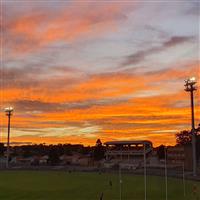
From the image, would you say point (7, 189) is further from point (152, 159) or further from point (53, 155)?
point (53, 155)

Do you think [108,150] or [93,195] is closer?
[93,195]

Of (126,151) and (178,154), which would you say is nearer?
(178,154)

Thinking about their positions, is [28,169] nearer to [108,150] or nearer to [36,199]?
[108,150]

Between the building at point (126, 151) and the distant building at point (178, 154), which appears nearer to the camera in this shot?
the distant building at point (178, 154)

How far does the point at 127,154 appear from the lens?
177m

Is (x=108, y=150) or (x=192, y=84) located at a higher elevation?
(x=192, y=84)

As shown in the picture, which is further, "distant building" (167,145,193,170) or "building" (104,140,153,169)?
"building" (104,140,153,169)

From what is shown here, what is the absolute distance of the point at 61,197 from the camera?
56.3m

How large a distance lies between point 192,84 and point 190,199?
4825 centimetres

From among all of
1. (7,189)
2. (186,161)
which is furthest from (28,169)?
(7,189)

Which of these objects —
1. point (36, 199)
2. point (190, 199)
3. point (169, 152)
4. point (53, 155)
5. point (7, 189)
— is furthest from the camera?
point (53, 155)

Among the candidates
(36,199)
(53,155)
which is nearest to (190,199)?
(36,199)

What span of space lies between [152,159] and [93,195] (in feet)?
361

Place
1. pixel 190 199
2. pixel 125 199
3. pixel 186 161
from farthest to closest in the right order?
1. pixel 186 161
2. pixel 125 199
3. pixel 190 199
